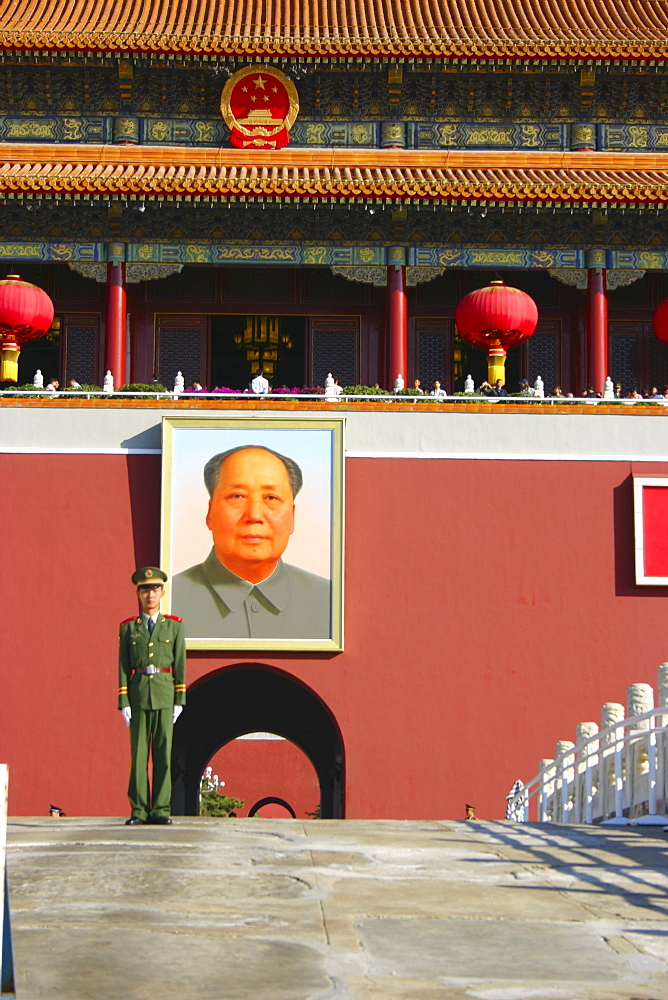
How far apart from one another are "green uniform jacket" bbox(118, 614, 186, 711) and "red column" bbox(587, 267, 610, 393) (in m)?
9.94

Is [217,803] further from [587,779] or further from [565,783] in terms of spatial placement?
[587,779]

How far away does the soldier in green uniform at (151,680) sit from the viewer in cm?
837

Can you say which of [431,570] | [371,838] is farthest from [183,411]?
[371,838]

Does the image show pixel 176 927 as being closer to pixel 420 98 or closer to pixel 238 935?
pixel 238 935

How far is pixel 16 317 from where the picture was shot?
52.5 feet

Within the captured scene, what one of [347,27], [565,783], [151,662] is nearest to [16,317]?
[347,27]

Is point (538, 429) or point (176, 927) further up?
point (538, 429)

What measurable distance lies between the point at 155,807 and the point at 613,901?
354cm

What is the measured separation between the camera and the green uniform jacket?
8383 millimetres

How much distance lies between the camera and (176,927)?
4.69 m

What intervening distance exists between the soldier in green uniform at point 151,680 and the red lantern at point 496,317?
841 centimetres

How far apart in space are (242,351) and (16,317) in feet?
12.1

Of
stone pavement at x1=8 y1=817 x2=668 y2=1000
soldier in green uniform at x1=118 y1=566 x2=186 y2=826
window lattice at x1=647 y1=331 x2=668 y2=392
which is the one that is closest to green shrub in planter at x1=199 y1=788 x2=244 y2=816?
window lattice at x1=647 y1=331 x2=668 y2=392

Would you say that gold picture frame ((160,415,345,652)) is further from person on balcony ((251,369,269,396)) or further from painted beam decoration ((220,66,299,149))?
painted beam decoration ((220,66,299,149))
